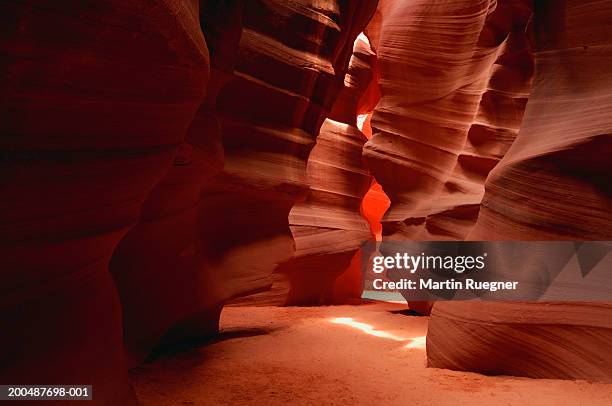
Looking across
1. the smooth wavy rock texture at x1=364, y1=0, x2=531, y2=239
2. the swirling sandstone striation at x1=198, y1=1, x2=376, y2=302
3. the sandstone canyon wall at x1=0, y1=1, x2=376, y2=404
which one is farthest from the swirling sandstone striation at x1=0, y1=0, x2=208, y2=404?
the smooth wavy rock texture at x1=364, y1=0, x2=531, y2=239

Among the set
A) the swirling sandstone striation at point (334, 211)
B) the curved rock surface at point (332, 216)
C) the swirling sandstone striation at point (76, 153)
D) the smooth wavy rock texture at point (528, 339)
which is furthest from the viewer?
the swirling sandstone striation at point (334, 211)

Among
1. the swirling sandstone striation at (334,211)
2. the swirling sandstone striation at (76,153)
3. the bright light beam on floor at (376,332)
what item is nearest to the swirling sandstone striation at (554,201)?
the bright light beam on floor at (376,332)

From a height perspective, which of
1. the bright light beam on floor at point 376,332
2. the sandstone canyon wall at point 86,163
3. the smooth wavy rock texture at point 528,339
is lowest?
the bright light beam on floor at point 376,332

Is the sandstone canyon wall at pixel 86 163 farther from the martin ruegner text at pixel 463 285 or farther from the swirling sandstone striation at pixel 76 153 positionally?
the martin ruegner text at pixel 463 285

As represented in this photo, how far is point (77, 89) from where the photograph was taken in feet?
7.21

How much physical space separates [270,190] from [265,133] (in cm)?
76

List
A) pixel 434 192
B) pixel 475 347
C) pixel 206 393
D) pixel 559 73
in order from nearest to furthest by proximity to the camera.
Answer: pixel 206 393 → pixel 475 347 → pixel 559 73 → pixel 434 192

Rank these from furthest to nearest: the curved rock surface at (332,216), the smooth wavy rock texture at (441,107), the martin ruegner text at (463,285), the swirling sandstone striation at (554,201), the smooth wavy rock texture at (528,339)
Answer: the curved rock surface at (332,216), the smooth wavy rock texture at (441,107), the martin ruegner text at (463,285), the swirling sandstone striation at (554,201), the smooth wavy rock texture at (528,339)

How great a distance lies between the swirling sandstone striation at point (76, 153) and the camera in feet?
6.76

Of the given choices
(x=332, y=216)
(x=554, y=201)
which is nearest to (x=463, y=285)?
(x=554, y=201)

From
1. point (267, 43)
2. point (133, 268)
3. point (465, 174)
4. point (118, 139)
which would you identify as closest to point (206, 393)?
point (133, 268)

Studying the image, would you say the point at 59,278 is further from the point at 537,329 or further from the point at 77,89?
the point at 537,329

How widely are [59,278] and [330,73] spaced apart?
18.5ft

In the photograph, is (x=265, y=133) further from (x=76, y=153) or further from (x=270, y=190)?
A: (x=76, y=153)
